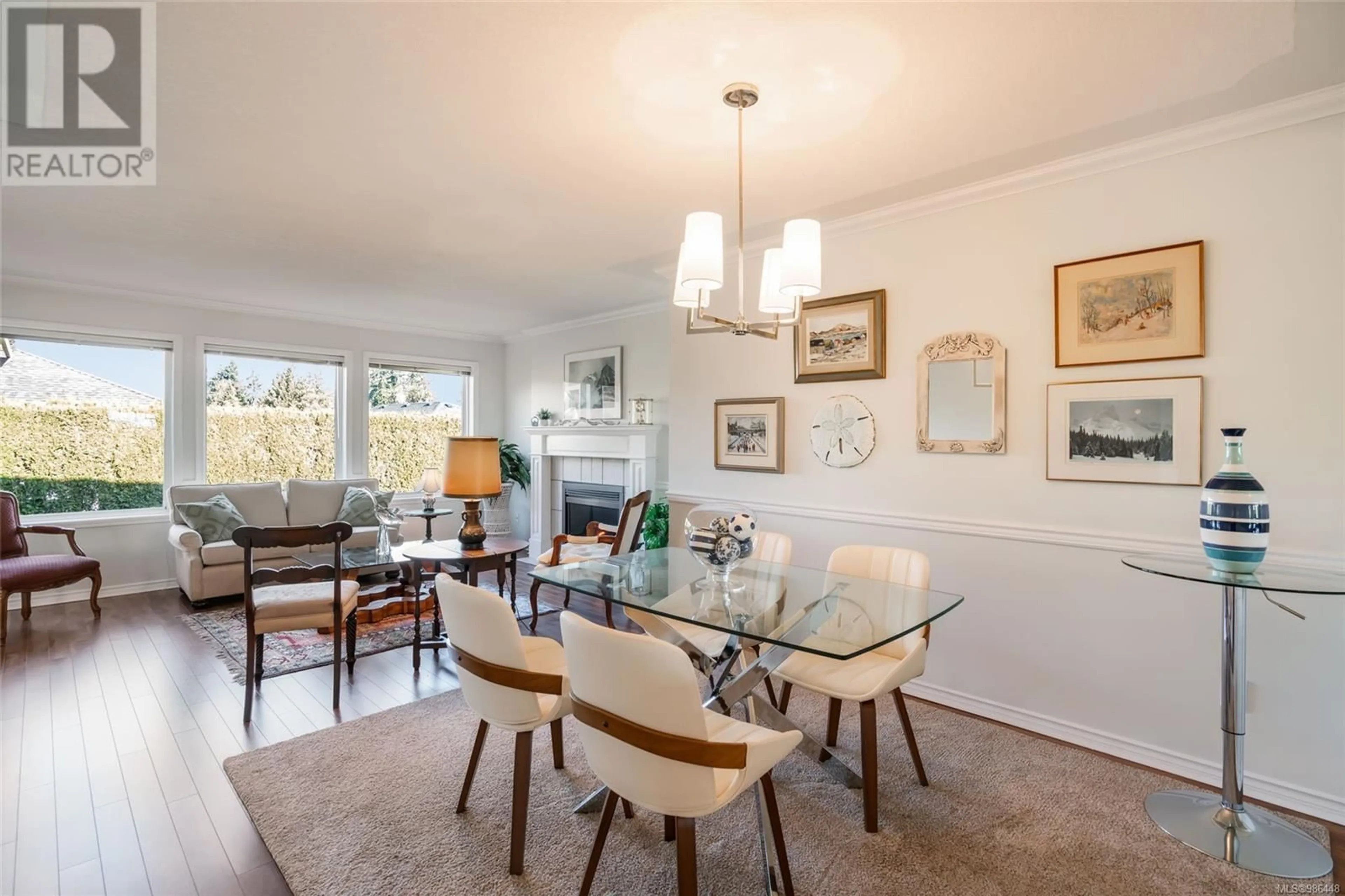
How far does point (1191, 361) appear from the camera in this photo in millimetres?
2447

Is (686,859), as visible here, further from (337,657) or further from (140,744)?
(140,744)

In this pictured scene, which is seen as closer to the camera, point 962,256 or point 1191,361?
point 1191,361

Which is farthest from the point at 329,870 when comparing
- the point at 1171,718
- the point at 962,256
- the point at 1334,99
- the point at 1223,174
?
the point at 1334,99

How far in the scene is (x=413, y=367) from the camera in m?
6.86

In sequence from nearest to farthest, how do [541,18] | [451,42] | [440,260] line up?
1. [541,18]
2. [451,42]
3. [440,260]

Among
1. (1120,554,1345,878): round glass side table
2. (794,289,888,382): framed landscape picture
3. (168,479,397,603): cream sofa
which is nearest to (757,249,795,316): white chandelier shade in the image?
(794,289,888,382): framed landscape picture

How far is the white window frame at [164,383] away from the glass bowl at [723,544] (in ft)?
17.3

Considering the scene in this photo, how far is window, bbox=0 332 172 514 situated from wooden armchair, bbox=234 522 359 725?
124 inches

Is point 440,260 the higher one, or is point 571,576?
point 440,260

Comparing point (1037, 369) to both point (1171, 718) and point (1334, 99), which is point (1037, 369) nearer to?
point (1334, 99)

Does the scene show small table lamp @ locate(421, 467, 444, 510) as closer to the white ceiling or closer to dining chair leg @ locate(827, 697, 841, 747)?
the white ceiling

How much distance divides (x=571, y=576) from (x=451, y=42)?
1.89 meters

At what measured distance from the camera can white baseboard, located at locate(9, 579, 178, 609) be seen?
4.78 m

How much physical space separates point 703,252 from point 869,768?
1.80 m
